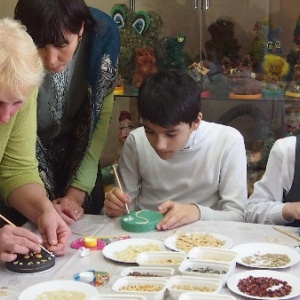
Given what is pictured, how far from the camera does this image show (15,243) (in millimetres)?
1458

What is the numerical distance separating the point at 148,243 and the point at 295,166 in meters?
0.59

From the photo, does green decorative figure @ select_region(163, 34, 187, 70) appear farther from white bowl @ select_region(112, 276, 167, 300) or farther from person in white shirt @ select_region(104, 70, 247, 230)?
white bowl @ select_region(112, 276, 167, 300)

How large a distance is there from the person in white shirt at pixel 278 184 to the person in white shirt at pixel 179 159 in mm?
61

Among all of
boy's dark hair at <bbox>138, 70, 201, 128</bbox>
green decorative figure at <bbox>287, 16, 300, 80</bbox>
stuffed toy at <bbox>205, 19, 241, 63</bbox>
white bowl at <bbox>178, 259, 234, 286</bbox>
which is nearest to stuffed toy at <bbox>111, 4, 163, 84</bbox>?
stuffed toy at <bbox>205, 19, 241, 63</bbox>

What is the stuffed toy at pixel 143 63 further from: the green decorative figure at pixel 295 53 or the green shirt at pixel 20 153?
the green shirt at pixel 20 153

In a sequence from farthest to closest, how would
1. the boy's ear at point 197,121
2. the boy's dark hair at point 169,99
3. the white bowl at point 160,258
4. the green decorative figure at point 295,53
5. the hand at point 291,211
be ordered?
the green decorative figure at point 295,53 → the boy's ear at point 197,121 → the boy's dark hair at point 169,99 → the hand at point 291,211 → the white bowl at point 160,258

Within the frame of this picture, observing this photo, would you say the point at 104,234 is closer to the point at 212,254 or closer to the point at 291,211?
the point at 212,254

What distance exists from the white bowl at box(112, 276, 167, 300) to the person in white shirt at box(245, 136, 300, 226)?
0.64 m

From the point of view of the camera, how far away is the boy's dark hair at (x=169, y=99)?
6.25ft

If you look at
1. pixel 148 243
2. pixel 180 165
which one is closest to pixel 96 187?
pixel 180 165

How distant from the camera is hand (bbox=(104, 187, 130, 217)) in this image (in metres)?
1.84

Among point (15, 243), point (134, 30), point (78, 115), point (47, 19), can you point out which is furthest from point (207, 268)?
point (134, 30)

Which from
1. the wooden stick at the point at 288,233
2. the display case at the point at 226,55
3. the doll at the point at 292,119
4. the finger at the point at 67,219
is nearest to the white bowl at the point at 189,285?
the wooden stick at the point at 288,233

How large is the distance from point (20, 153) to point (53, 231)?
0.93 ft
